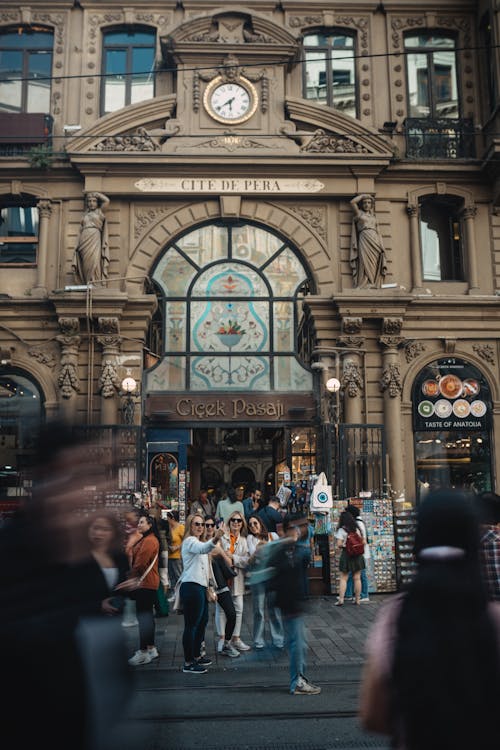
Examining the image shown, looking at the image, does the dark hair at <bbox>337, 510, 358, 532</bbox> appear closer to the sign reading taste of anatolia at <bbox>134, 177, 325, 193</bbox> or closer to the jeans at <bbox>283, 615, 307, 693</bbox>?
the jeans at <bbox>283, 615, 307, 693</bbox>

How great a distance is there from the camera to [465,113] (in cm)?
→ 2136

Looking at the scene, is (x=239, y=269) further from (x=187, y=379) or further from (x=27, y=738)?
(x=27, y=738)

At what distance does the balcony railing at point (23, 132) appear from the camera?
20578 mm

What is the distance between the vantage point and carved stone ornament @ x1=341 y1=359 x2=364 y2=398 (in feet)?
63.0

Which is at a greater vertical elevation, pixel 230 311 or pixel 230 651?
pixel 230 311

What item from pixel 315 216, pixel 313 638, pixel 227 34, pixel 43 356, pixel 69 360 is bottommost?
pixel 313 638

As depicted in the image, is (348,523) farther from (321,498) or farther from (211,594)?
(211,594)

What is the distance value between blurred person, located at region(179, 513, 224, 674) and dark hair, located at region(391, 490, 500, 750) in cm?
709

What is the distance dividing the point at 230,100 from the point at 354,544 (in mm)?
13254

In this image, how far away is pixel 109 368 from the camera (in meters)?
18.9

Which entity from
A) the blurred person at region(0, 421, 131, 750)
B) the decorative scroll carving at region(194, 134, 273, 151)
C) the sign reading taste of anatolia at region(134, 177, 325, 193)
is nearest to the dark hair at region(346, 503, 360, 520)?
the sign reading taste of anatolia at region(134, 177, 325, 193)

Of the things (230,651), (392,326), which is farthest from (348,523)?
(392,326)

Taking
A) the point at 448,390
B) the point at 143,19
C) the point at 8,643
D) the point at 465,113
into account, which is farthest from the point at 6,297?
the point at 8,643

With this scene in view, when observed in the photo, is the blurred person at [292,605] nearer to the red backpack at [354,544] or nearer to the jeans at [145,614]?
the jeans at [145,614]
